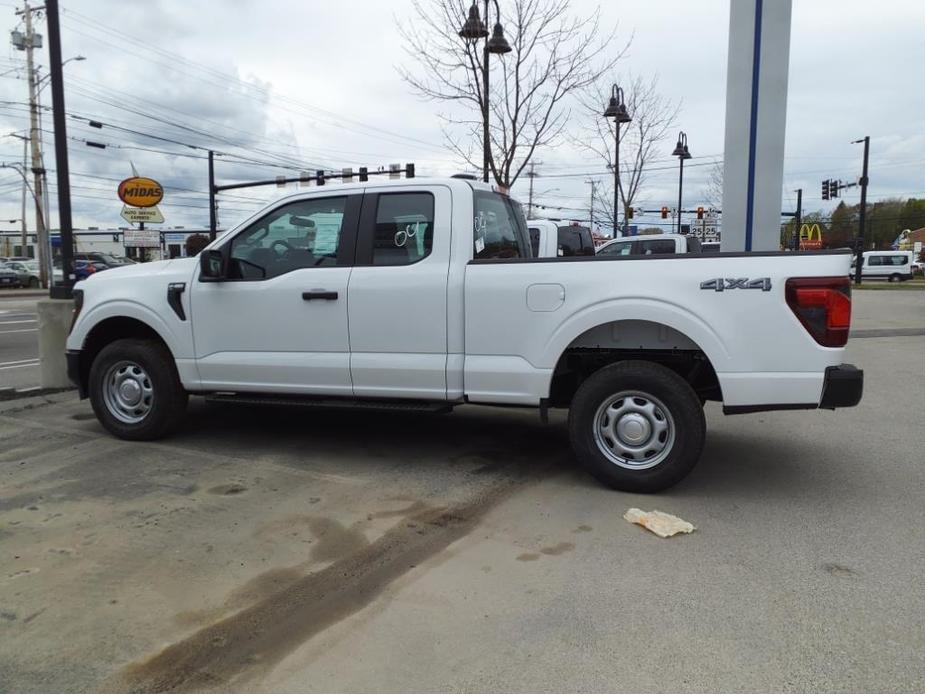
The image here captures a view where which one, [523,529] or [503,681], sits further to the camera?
[523,529]

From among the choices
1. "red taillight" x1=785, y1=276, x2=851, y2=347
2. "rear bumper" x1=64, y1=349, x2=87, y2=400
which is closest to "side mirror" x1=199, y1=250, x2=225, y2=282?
"rear bumper" x1=64, y1=349, x2=87, y2=400

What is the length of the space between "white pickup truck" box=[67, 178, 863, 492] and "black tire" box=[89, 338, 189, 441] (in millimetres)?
16

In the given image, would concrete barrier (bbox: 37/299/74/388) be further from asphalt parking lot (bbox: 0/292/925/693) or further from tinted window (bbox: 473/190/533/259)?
tinted window (bbox: 473/190/533/259)

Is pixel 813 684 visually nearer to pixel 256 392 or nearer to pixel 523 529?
pixel 523 529

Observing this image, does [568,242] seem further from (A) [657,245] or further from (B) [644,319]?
(B) [644,319]

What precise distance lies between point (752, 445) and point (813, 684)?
3.66 m

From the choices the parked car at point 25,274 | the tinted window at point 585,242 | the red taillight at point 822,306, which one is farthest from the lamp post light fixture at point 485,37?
the parked car at point 25,274

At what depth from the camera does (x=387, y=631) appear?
3125mm

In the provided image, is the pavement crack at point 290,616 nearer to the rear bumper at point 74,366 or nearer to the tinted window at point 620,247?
the rear bumper at point 74,366

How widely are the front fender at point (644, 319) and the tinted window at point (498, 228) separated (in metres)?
0.92

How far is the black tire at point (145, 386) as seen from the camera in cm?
586

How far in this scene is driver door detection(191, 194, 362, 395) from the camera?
5293mm

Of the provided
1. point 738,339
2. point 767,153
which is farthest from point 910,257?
point 738,339

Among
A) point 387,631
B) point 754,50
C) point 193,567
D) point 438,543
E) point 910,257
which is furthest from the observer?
point 910,257
